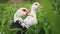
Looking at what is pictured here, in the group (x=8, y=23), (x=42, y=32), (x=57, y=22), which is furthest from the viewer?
(x=8, y=23)

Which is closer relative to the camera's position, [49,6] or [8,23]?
[49,6]

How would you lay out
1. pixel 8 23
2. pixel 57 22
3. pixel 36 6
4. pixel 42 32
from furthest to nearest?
pixel 36 6 → pixel 8 23 → pixel 42 32 → pixel 57 22

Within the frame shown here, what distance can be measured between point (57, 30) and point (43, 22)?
0.34 metres

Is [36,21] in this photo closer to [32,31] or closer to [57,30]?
[32,31]

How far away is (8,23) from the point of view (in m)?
1.02

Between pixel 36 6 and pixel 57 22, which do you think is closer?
pixel 57 22

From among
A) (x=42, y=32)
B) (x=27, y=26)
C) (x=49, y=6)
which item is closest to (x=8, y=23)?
(x=27, y=26)

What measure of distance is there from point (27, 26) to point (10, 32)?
114 millimetres

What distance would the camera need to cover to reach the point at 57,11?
56 centimetres

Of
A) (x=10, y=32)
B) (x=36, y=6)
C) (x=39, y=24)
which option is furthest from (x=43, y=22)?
(x=36, y=6)

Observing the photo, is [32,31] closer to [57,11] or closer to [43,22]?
[43,22]

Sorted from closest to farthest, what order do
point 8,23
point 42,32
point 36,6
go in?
point 42,32 < point 8,23 < point 36,6

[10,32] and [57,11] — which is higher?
[57,11]

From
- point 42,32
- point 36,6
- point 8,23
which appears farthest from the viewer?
point 36,6
